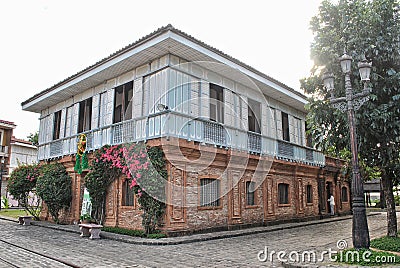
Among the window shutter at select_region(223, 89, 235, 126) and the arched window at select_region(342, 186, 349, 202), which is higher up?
the window shutter at select_region(223, 89, 235, 126)

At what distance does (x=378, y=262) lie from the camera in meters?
7.38

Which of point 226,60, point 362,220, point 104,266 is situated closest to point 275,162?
point 226,60

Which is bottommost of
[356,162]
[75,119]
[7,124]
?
[356,162]

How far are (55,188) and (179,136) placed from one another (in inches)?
303

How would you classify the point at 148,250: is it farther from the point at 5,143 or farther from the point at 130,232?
the point at 5,143

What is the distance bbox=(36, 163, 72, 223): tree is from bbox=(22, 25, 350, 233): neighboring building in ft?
1.31

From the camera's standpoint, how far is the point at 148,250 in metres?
9.67

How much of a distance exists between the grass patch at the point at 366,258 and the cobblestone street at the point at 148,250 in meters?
1.69

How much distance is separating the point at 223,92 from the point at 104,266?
30.8 feet

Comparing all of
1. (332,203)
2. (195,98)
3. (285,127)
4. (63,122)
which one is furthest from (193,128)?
(332,203)

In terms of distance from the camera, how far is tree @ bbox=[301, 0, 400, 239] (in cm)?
1007

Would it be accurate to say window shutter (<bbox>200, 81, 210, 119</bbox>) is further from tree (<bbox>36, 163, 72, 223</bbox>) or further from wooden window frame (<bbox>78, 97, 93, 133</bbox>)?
tree (<bbox>36, 163, 72, 223</bbox>)

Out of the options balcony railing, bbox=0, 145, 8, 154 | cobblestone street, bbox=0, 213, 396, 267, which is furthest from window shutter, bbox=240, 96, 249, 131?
balcony railing, bbox=0, 145, 8, 154

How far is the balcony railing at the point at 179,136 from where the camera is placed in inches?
477
